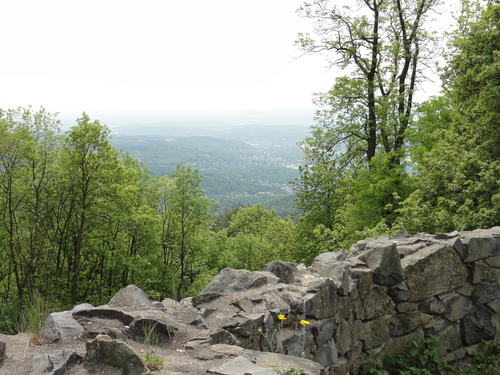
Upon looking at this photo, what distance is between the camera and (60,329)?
14.3 ft

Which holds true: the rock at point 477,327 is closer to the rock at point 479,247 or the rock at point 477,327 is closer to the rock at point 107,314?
the rock at point 479,247

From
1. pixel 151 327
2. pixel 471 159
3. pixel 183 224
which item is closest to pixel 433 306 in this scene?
pixel 471 159

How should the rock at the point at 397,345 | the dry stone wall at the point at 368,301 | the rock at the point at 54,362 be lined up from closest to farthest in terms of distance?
the rock at the point at 54,362 < the dry stone wall at the point at 368,301 < the rock at the point at 397,345

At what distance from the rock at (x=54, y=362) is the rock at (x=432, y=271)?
5256mm

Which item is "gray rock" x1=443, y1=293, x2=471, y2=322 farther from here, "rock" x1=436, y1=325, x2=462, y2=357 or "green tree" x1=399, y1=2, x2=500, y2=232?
"green tree" x1=399, y1=2, x2=500, y2=232

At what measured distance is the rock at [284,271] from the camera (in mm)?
6742

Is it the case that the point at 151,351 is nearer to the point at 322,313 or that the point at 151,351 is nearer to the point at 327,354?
the point at 322,313

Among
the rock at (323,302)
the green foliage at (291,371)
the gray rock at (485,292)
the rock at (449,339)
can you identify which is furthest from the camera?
the gray rock at (485,292)

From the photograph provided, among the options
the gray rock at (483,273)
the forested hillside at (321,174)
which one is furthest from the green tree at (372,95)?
the gray rock at (483,273)

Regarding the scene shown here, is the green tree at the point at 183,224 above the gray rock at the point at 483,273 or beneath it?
beneath

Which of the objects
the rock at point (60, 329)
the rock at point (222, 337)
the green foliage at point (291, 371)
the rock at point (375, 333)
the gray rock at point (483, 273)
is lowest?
the rock at point (375, 333)

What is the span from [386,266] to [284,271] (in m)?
1.63

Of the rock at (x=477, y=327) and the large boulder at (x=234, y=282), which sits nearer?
the large boulder at (x=234, y=282)

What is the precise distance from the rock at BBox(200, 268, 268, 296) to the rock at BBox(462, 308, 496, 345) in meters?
4.03
